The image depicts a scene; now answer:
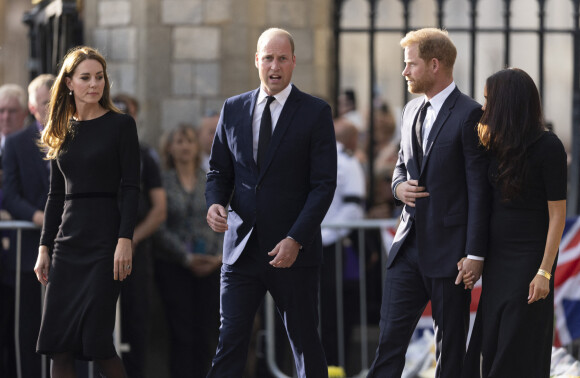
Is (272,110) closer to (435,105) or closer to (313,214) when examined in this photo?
(313,214)

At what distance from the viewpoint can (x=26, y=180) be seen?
23.5ft

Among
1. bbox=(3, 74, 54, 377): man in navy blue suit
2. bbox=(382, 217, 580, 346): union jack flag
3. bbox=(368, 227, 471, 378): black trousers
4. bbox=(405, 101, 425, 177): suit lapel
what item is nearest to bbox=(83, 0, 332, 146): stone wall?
bbox=(3, 74, 54, 377): man in navy blue suit

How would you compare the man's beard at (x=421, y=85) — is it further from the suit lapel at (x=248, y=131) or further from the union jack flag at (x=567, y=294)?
the union jack flag at (x=567, y=294)

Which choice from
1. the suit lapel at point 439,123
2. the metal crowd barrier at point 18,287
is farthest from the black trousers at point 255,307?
the metal crowd barrier at point 18,287

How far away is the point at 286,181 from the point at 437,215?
738 millimetres

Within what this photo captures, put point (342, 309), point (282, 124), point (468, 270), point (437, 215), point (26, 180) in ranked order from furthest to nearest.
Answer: point (342, 309) → point (26, 180) → point (282, 124) → point (437, 215) → point (468, 270)

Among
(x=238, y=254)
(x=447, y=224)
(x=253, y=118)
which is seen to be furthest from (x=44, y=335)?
(x=447, y=224)

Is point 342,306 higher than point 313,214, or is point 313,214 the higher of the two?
point 313,214

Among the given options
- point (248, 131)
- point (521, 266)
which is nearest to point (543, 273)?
point (521, 266)

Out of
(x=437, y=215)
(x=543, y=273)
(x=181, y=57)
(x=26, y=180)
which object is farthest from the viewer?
(x=181, y=57)

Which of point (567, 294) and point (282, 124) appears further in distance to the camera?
point (567, 294)

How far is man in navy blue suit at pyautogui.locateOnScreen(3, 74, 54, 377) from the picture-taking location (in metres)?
7.12

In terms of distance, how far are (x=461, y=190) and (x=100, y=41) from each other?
14.4 feet

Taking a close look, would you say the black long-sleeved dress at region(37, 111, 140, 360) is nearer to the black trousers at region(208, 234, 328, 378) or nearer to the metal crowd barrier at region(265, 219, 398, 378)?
the black trousers at region(208, 234, 328, 378)
